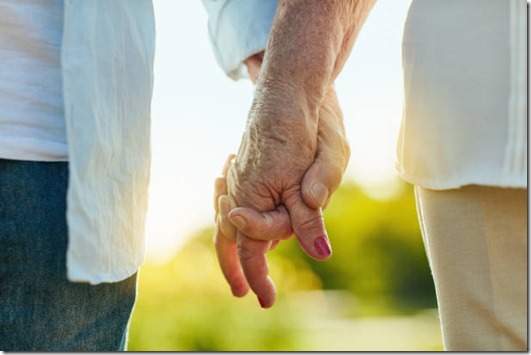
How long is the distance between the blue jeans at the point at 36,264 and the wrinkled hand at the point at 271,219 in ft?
1.31

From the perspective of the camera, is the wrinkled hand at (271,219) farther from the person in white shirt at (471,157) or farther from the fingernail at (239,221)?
the person in white shirt at (471,157)

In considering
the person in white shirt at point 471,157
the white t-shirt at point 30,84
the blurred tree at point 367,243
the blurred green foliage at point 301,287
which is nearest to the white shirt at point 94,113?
the white t-shirt at point 30,84

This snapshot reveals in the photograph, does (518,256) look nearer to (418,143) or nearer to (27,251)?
(418,143)

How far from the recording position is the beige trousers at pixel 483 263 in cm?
122

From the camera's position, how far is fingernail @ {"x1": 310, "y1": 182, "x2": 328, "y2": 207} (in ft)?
5.32

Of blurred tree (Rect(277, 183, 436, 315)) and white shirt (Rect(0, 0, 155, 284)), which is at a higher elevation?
white shirt (Rect(0, 0, 155, 284))

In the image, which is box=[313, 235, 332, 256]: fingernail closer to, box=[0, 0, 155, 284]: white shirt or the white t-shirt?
box=[0, 0, 155, 284]: white shirt

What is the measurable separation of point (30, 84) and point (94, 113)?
0.11 m

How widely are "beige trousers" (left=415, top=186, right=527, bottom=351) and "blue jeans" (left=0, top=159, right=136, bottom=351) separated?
2.04ft

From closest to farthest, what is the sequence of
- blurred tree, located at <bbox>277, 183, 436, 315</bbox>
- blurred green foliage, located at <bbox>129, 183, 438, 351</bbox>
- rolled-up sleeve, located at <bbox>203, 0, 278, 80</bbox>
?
rolled-up sleeve, located at <bbox>203, 0, 278, 80</bbox>
blurred green foliage, located at <bbox>129, 183, 438, 351</bbox>
blurred tree, located at <bbox>277, 183, 436, 315</bbox>

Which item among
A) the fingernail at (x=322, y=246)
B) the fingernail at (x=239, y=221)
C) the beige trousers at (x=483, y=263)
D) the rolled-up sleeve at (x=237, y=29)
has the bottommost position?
the fingernail at (x=239, y=221)

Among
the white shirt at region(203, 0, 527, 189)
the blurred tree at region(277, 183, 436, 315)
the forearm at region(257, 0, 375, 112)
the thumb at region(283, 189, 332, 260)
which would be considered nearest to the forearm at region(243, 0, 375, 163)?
the forearm at region(257, 0, 375, 112)

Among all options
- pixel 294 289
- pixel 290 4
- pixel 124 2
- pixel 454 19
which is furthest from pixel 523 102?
pixel 294 289

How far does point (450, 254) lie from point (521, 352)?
183mm
